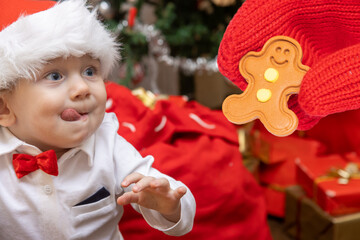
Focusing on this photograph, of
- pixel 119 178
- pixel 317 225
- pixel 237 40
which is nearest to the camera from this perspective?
pixel 237 40

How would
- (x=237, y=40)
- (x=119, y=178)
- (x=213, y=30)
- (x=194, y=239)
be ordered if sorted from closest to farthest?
(x=237, y=40)
(x=119, y=178)
(x=194, y=239)
(x=213, y=30)

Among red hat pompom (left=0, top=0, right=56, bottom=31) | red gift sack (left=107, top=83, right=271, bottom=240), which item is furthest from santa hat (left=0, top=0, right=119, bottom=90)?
red gift sack (left=107, top=83, right=271, bottom=240)

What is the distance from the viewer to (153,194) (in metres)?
0.44

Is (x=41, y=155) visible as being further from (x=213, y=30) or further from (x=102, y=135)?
(x=213, y=30)

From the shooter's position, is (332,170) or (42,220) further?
(332,170)

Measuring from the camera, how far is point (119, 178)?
513 millimetres

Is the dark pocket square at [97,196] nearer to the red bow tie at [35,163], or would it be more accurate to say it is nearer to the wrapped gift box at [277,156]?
the red bow tie at [35,163]

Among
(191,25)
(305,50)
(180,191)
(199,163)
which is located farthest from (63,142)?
(191,25)

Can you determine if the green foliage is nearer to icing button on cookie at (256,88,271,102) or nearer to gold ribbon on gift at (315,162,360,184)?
gold ribbon on gift at (315,162,360,184)

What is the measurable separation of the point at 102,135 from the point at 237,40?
0.23m

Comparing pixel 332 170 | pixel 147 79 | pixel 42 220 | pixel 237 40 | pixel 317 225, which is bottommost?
pixel 317 225

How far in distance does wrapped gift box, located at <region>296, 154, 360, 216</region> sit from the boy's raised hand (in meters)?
0.72

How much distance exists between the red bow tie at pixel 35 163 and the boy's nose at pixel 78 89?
3.0 inches

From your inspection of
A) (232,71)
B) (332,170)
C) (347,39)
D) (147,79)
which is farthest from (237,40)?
(147,79)
